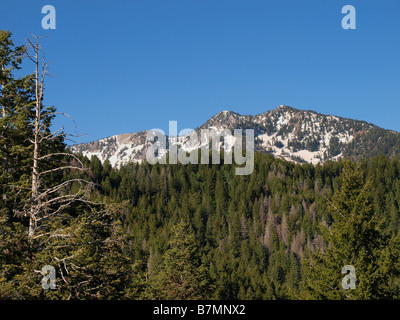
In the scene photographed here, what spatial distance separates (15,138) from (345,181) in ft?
54.0

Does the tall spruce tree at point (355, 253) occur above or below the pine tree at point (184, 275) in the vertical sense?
above

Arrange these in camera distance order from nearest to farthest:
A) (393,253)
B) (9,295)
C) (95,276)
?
(9,295)
(95,276)
(393,253)

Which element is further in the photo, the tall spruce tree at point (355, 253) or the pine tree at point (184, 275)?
the pine tree at point (184, 275)

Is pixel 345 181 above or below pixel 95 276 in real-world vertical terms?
above

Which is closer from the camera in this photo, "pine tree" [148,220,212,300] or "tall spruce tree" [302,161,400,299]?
"tall spruce tree" [302,161,400,299]

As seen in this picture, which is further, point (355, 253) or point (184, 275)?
point (184, 275)

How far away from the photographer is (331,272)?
18828 mm

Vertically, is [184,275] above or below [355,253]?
below

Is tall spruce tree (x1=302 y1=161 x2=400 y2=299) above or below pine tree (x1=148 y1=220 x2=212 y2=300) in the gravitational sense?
above

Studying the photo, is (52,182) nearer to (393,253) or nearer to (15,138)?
(15,138)
